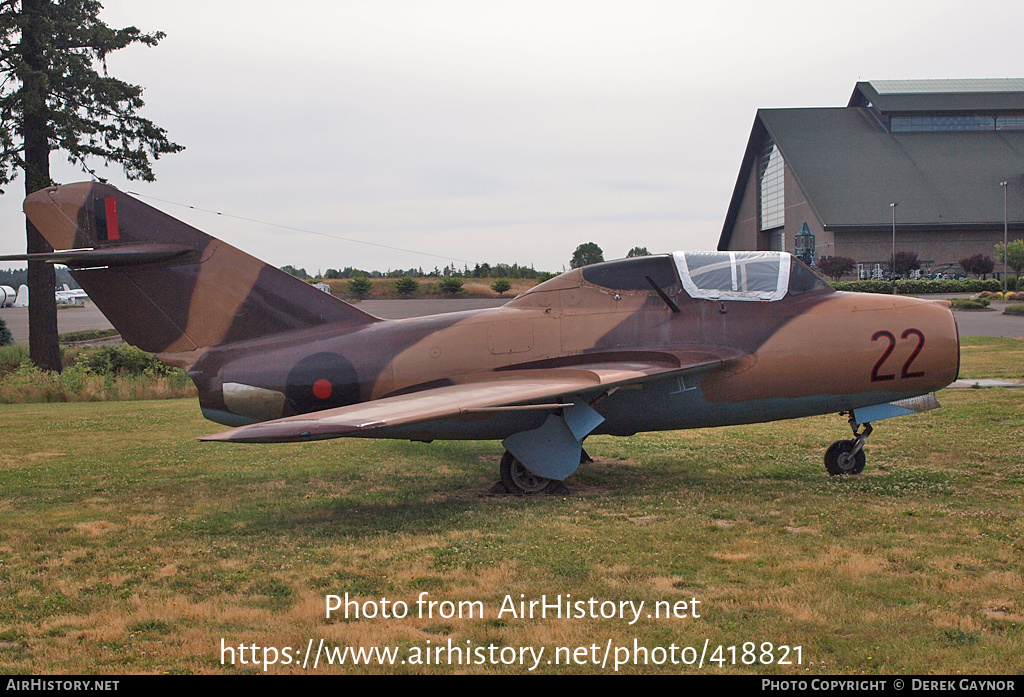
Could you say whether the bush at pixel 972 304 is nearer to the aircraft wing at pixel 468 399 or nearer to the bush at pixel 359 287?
the bush at pixel 359 287

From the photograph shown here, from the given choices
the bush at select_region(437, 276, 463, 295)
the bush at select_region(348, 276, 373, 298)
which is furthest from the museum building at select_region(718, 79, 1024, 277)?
the bush at select_region(348, 276, 373, 298)

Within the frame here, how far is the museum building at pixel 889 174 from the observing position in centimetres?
7106

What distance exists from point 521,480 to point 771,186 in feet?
262

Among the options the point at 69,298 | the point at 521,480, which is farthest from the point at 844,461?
the point at 69,298

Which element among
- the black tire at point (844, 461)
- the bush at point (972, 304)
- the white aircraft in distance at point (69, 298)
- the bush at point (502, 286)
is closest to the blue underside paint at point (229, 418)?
the black tire at point (844, 461)

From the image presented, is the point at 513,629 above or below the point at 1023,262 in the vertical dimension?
below

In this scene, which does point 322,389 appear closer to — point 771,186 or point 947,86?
point 771,186

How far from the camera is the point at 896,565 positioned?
6723 mm

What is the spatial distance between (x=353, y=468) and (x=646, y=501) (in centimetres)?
480

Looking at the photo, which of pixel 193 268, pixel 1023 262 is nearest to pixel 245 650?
pixel 193 268

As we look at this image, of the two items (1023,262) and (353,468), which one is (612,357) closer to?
(353,468)

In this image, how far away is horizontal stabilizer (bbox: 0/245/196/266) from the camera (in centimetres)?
1033

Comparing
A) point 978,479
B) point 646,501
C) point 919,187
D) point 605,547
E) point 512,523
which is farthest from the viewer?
point 919,187

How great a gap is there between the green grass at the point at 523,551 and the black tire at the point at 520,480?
1.21 feet
